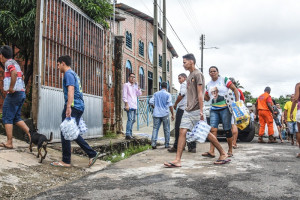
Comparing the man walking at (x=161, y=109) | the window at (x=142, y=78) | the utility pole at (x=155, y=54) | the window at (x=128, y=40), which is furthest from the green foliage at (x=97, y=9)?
the window at (x=142, y=78)

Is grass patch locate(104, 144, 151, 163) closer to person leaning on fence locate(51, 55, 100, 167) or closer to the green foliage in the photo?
person leaning on fence locate(51, 55, 100, 167)

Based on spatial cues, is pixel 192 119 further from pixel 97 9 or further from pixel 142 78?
pixel 142 78

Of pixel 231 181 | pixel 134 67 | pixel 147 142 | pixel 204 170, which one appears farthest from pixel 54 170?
pixel 134 67

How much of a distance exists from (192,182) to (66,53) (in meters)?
4.17

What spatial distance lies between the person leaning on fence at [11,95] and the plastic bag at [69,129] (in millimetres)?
903

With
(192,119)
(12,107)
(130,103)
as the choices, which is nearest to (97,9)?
(130,103)

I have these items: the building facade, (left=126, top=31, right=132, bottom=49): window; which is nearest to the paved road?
the building facade

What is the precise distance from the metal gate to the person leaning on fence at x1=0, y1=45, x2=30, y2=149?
0.52 meters

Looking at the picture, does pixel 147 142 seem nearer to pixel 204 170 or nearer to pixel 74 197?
pixel 204 170

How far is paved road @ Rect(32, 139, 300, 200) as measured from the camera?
3252 millimetres

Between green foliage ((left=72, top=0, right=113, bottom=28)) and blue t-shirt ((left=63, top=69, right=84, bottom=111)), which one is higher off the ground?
green foliage ((left=72, top=0, right=113, bottom=28))

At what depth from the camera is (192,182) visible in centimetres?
378

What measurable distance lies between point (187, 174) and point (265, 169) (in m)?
1.21

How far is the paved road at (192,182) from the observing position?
3.25 metres
